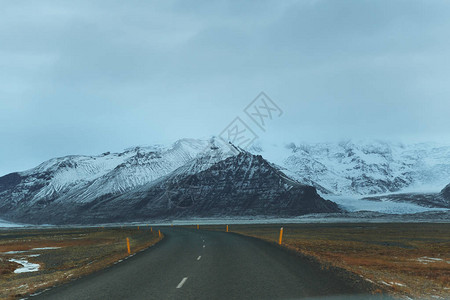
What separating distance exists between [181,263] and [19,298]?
918 centimetres

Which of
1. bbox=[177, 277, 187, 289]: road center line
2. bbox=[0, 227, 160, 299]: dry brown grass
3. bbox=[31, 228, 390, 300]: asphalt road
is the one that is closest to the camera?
bbox=[31, 228, 390, 300]: asphalt road

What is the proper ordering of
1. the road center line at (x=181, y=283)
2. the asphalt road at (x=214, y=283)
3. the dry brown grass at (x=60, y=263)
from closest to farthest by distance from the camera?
the asphalt road at (x=214, y=283)
the road center line at (x=181, y=283)
the dry brown grass at (x=60, y=263)

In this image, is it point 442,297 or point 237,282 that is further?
point 237,282

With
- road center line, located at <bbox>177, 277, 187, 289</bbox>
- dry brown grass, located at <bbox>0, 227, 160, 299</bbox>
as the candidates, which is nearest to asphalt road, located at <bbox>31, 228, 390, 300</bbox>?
road center line, located at <bbox>177, 277, 187, 289</bbox>

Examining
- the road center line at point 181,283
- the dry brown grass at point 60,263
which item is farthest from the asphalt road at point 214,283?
the dry brown grass at point 60,263

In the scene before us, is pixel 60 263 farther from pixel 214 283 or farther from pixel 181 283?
pixel 214 283

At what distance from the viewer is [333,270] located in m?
17.7

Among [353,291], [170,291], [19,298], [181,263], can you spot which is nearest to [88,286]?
[19,298]

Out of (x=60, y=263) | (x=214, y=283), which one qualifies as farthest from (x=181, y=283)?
(x=60, y=263)

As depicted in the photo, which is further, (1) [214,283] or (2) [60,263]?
(2) [60,263]

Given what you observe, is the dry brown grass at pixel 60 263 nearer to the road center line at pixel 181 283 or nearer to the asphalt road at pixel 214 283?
the asphalt road at pixel 214 283

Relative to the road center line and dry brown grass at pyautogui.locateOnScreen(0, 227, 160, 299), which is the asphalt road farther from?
dry brown grass at pyautogui.locateOnScreen(0, 227, 160, 299)

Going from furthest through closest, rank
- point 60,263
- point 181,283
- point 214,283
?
point 60,263, point 181,283, point 214,283

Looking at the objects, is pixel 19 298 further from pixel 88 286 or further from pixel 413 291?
pixel 413 291
